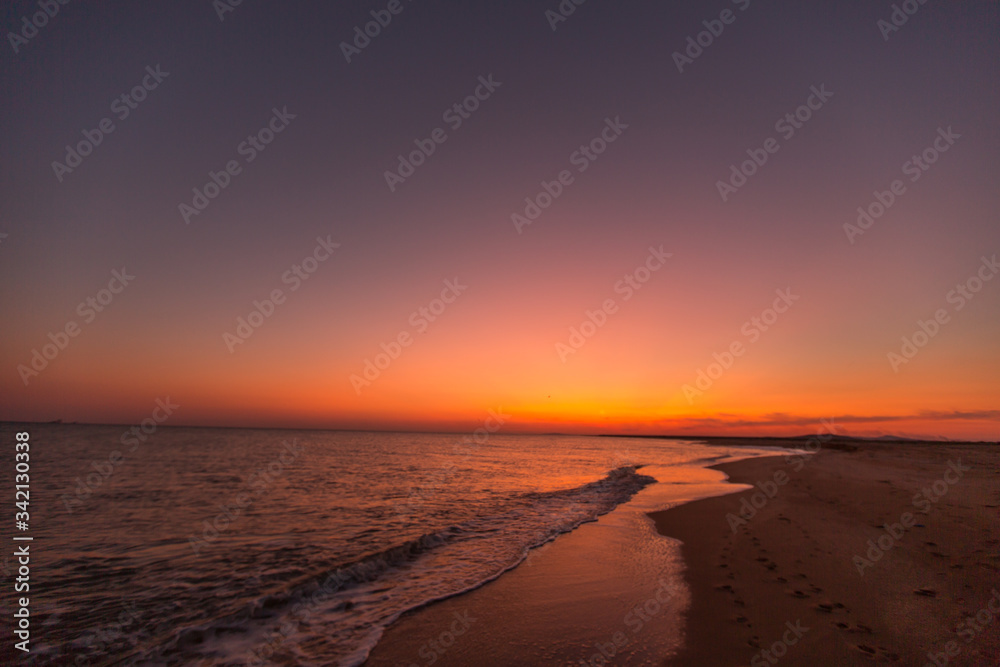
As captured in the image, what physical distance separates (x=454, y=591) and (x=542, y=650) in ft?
9.32

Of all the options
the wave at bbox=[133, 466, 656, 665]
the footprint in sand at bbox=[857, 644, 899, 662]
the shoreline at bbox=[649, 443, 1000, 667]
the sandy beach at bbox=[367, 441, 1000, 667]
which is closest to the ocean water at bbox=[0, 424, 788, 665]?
the wave at bbox=[133, 466, 656, 665]

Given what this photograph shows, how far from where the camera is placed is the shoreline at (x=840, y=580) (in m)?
5.32

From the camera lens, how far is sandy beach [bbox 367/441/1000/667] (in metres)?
5.34

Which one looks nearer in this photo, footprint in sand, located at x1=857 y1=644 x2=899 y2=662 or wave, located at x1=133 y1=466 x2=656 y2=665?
footprint in sand, located at x1=857 y1=644 x2=899 y2=662

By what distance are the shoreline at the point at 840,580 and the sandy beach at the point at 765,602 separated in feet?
0.08

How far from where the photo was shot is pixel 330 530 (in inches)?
501

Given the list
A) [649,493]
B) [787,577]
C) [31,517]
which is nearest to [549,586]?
[787,577]

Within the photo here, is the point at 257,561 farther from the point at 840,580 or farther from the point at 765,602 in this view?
the point at 840,580

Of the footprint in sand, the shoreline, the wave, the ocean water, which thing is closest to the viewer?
the footprint in sand

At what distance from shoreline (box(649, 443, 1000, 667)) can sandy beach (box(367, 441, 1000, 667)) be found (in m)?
0.03

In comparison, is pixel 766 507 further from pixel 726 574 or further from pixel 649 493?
pixel 726 574

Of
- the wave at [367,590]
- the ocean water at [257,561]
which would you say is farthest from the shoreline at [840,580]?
the ocean water at [257,561]

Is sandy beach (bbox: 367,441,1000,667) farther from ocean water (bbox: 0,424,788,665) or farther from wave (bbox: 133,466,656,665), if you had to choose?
ocean water (bbox: 0,424,788,665)

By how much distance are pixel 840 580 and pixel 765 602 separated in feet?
6.74
